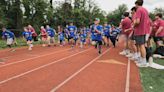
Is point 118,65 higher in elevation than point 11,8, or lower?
lower

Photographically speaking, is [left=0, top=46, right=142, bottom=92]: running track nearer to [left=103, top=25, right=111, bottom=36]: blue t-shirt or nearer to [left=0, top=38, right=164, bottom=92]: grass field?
[left=0, top=38, right=164, bottom=92]: grass field

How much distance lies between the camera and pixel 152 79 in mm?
7668

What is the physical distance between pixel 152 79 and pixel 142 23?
2440 mm

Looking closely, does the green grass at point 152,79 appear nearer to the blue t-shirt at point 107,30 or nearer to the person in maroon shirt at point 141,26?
the person in maroon shirt at point 141,26

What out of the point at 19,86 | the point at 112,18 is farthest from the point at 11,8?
the point at 112,18

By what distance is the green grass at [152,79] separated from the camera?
21.8 ft

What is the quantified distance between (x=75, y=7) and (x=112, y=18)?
40789 millimetres

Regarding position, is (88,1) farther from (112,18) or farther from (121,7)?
(121,7)

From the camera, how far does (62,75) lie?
317 inches

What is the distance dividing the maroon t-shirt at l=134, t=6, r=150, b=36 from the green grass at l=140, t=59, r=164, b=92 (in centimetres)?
123

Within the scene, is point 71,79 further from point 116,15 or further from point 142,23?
point 116,15

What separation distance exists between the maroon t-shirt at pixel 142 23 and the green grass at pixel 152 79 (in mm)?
1228

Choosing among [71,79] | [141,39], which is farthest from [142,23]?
[71,79]

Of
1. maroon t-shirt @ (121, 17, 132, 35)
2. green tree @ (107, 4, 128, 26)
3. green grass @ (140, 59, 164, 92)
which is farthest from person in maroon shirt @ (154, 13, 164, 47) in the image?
green tree @ (107, 4, 128, 26)
